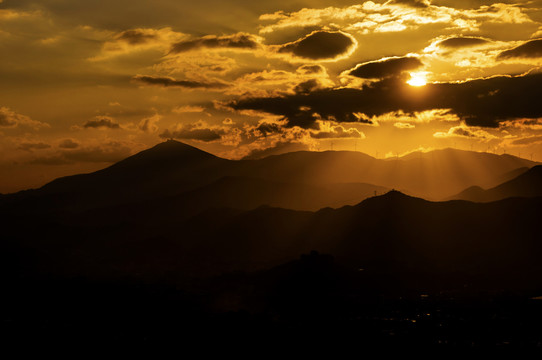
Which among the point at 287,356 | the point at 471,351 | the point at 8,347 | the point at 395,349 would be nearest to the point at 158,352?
the point at 287,356

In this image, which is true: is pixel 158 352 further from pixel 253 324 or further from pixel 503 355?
pixel 503 355

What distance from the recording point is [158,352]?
600 feet

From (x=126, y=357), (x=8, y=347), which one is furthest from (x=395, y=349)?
(x=8, y=347)

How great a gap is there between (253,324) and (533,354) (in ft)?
283

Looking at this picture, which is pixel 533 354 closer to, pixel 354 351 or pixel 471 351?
pixel 471 351

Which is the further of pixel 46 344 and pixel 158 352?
pixel 46 344

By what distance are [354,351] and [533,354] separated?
55.1 meters

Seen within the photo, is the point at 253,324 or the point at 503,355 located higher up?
the point at 253,324

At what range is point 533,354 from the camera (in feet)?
618

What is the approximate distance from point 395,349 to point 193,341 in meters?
62.8

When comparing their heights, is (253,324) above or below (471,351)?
above

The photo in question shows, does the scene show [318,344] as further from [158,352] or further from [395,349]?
[158,352]

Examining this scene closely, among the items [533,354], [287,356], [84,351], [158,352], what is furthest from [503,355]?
[84,351]

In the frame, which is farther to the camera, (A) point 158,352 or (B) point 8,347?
(B) point 8,347
